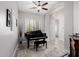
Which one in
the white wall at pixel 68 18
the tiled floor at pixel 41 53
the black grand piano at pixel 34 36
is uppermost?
the white wall at pixel 68 18

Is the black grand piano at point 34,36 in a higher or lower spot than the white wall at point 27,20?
lower

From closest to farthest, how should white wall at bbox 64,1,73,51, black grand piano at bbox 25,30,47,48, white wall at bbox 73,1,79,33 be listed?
1. white wall at bbox 73,1,79,33
2. white wall at bbox 64,1,73,51
3. black grand piano at bbox 25,30,47,48

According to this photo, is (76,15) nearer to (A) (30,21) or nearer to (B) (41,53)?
(B) (41,53)

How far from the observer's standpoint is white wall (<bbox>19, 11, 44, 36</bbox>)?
6.62 metres

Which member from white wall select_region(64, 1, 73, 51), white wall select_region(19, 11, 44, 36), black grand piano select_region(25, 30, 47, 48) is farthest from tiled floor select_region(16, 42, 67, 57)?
white wall select_region(19, 11, 44, 36)

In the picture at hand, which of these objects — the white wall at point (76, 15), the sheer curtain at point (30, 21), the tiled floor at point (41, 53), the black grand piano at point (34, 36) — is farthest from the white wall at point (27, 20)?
the white wall at point (76, 15)

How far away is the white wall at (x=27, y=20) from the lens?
6617 mm

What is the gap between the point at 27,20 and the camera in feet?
22.4

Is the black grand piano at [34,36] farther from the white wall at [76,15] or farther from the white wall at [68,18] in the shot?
the white wall at [76,15]

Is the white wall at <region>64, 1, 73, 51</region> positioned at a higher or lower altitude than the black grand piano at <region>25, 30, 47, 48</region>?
higher

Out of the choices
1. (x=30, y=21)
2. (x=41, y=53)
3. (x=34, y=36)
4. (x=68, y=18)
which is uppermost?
(x=30, y=21)

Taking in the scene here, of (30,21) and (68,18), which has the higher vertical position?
(30,21)

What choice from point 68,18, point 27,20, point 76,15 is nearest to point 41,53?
point 68,18

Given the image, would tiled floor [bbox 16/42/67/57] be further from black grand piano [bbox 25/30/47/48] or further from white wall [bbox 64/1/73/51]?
black grand piano [bbox 25/30/47/48]
